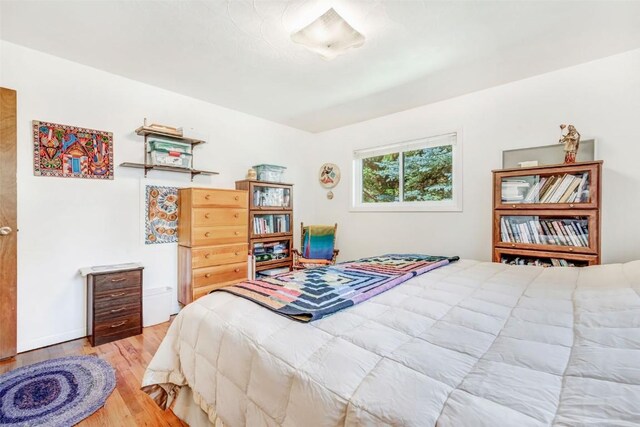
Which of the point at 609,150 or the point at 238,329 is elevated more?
the point at 609,150

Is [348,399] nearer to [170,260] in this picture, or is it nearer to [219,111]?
[170,260]

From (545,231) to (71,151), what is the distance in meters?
4.21

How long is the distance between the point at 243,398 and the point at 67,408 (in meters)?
A: 1.43

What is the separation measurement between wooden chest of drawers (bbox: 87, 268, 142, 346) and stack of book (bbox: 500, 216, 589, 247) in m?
3.45

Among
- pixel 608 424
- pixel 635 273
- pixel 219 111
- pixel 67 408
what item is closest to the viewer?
pixel 608 424

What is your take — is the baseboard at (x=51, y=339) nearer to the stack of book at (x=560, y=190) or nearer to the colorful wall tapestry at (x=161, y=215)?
the colorful wall tapestry at (x=161, y=215)

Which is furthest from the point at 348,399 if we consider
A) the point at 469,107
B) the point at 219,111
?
the point at 219,111

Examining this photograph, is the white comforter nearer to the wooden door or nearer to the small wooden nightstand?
the small wooden nightstand

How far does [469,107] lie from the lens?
10.4 feet

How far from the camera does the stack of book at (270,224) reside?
3.73m

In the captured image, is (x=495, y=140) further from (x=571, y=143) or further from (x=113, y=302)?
(x=113, y=302)

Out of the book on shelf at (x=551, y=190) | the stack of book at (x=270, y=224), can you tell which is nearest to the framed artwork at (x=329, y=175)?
the stack of book at (x=270, y=224)

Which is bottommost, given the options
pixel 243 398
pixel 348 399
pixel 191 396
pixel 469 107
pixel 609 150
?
pixel 191 396

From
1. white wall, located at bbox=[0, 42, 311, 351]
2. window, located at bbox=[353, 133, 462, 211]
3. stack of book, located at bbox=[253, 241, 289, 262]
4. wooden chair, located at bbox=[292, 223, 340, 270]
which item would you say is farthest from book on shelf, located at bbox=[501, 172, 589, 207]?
white wall, located at bbox=[0, 42, 311, 351]
